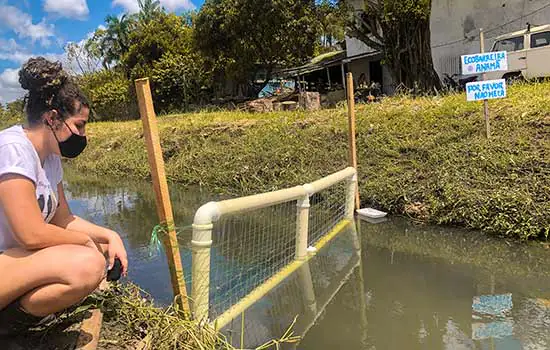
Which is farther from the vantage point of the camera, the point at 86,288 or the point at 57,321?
the point at 57,321

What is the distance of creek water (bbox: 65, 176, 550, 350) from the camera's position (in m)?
3.01

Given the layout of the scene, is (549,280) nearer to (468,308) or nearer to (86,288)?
(468,308)

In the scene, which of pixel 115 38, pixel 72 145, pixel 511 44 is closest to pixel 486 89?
pixel 72 145

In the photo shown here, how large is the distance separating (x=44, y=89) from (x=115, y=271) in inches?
38.2

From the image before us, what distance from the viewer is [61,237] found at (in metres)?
1.96

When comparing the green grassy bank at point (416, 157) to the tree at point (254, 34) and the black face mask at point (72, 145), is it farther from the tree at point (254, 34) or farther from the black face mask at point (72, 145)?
the tree at point (254, 34)

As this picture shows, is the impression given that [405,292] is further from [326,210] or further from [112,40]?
[112,40]

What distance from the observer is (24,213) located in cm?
179

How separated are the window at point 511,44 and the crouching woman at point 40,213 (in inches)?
472

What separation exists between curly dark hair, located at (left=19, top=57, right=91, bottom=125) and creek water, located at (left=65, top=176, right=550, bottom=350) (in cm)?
174

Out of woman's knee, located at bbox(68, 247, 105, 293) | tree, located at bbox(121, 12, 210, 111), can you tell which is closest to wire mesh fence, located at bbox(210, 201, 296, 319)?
woman's knee, located at bbox(68, 247, 105, 293)

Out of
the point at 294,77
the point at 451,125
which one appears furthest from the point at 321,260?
the point at 294,77

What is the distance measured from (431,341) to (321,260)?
63.4 inches

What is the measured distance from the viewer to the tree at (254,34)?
1791cm
